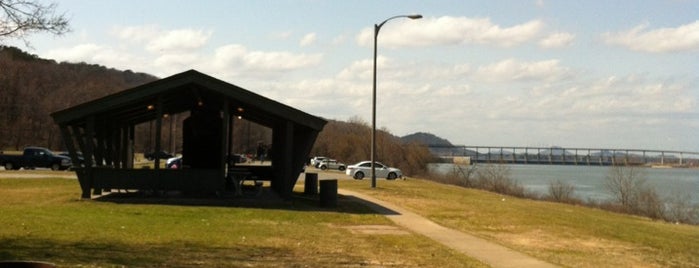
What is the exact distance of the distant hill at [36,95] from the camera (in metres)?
95.9

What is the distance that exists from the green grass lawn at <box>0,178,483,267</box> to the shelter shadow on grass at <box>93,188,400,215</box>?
0.06 meters

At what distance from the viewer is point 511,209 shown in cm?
2584

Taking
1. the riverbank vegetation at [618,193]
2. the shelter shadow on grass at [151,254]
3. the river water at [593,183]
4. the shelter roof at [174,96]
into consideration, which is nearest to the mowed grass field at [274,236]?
the shelter shadow on grass at [151,254]

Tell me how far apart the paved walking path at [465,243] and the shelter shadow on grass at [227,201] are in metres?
0.79

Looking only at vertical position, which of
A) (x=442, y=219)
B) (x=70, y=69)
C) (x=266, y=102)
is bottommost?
(x=442, y=219)

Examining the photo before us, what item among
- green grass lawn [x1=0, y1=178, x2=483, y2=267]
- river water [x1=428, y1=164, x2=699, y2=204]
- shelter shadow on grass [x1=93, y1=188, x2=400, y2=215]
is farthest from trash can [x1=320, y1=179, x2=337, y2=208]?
river water [x1=428, y1=164, x2=699, y2=204]

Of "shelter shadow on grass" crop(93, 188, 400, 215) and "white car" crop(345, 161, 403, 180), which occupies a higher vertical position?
"white car" crop(345, 161, 403, 180)

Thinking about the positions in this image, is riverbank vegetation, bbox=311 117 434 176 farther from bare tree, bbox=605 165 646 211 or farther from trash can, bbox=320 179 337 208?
trash can, bbox=320 179 337 208

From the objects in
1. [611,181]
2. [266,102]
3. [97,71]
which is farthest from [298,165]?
[97,71]

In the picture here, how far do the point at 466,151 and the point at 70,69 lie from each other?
80.0 metres

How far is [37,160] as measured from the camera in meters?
48.2

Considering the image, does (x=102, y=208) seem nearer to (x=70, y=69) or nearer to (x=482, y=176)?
(x=482, y=176)

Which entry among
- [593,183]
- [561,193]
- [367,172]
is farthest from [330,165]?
[561,193]

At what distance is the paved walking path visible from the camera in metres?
12.3
